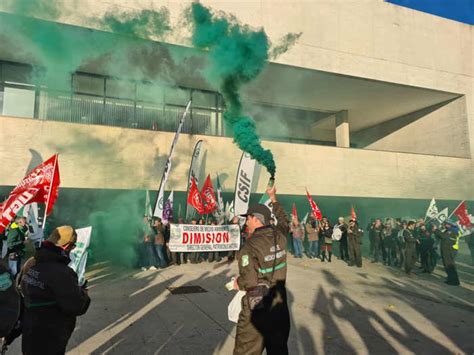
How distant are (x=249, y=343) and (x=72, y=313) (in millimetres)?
1378

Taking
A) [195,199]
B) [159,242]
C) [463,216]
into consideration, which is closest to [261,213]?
[159,242]

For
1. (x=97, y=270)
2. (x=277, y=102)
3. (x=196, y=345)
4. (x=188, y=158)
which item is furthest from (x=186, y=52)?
(x=196, y=345)

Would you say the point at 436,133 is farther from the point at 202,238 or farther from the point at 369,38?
the point at 202,238

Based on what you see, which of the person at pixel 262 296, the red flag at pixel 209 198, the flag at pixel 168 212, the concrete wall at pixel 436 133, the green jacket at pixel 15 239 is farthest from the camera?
the concrete wall at pixel 436 133

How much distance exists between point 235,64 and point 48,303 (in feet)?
23.0

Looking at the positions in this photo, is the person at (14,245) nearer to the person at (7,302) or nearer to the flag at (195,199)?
the flag at (195,199)

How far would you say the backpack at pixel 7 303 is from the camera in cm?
217

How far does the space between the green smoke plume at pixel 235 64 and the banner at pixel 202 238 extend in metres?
3.19

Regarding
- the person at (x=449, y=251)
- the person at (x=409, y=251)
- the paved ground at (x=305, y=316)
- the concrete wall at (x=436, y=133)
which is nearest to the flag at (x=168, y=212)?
the paved ground at (x=305, y=316)

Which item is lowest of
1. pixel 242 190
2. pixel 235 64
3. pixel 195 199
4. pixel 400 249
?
pixel 400 249

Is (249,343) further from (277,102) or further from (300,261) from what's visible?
(277,102)

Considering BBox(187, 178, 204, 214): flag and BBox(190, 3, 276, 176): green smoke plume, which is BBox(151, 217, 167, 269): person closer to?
BBox(187, 178, 204, 214): flag

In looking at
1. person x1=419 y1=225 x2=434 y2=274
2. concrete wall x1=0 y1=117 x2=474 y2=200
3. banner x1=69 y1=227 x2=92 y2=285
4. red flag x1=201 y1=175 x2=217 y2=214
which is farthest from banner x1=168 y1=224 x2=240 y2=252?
person x1=419 y1=225 x2=434 y2=274

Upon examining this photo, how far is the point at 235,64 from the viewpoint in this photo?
8.36 meters
